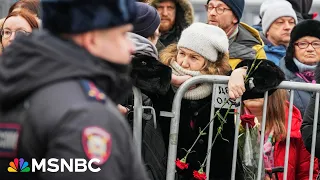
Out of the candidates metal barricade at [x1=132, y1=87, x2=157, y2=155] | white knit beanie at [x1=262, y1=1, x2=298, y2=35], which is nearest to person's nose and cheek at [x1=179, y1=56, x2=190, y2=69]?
metal barricade at [x1=132, y1=87, x2=157, y2=155]

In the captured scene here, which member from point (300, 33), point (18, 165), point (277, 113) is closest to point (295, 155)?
point (277, 113)

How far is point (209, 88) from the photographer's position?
5.27 m

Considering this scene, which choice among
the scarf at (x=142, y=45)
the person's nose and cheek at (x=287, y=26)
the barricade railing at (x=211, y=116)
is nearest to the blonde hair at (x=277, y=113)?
the barricade railing at (x=211, y=116)

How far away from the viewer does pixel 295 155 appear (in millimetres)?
5547

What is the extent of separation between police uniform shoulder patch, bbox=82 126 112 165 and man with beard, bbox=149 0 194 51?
4709mm

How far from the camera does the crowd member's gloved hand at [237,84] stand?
16.8ft

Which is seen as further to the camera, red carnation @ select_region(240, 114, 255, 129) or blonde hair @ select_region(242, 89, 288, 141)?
blonde hair @ select_region(242, 89, 288, 141)

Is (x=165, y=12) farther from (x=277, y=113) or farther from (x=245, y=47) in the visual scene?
(x=277, y=113)

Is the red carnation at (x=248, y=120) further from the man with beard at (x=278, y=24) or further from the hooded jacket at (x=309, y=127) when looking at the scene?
the man with beard at (x=278, y=24)

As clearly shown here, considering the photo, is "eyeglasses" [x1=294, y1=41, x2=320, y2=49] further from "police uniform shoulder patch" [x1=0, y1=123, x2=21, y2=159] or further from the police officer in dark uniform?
"police uniform shoulder patch" [x1=0, y1=123, x2=21, y2=159]

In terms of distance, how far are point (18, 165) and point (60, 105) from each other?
0.79 feet

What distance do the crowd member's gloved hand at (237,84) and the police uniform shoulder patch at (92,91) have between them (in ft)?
9.67

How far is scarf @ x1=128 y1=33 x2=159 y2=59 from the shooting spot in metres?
5.14

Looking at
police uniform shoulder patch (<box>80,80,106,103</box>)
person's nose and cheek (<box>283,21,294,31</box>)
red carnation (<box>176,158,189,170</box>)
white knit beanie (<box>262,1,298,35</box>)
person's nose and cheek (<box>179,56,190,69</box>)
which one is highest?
white knit beanie (<box>262,1,298,35</box>)
